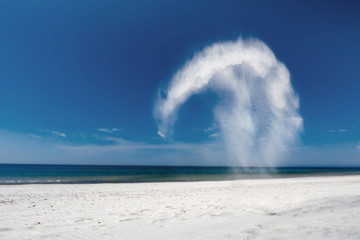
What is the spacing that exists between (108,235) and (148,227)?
4.35ft

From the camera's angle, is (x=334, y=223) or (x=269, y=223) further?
(x=269, y=223)

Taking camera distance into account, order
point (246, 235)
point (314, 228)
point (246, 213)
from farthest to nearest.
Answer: point (246, 213) < point (314, 228) < point (246, 235)

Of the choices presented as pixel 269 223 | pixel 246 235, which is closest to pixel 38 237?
pixel 246 235

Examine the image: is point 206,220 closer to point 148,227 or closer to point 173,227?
point 173,227

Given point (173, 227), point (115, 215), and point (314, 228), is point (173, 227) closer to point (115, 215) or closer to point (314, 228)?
point (115, 215)

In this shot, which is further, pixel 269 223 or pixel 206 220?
pixel 206 220

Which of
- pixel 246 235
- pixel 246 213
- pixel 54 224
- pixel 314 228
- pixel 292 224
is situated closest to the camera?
pixel 246 235

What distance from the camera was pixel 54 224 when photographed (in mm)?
7934

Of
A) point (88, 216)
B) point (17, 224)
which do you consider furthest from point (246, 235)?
point (17, 224)

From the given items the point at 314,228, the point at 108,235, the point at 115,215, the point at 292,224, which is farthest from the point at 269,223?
the point at 115,215

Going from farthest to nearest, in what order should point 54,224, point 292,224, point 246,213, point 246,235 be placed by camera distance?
point 246,213, point 54,224, point 292,224, point 246,235

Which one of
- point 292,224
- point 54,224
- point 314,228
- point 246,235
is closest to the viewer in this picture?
point 246,235

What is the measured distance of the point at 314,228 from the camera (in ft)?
21.5

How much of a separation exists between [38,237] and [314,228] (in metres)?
8.08
